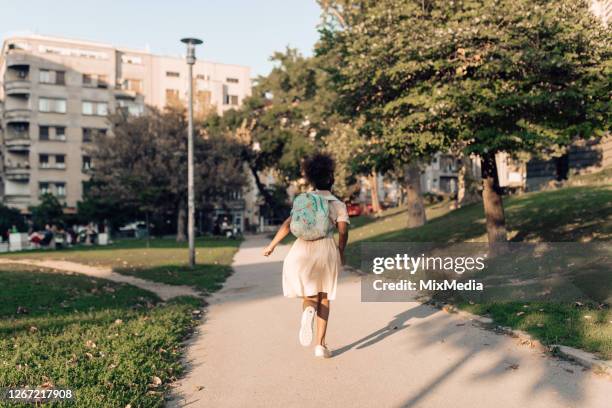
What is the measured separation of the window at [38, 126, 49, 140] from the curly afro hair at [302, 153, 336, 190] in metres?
62.5

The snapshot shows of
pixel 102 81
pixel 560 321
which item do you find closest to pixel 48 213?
pixel 102 81

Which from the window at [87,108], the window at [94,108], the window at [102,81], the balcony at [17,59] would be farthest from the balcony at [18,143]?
the window at [102,81]

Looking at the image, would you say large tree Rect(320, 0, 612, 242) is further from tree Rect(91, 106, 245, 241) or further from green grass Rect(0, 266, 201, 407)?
tree Rect(91, 106, 245, 241)

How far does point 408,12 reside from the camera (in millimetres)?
12523

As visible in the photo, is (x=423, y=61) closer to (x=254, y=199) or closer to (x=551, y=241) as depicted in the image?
(x=551, y=241)

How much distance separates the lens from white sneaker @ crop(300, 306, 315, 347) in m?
5.41

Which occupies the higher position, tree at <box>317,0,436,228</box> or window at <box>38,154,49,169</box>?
window at <box>38,154,49,169</box>

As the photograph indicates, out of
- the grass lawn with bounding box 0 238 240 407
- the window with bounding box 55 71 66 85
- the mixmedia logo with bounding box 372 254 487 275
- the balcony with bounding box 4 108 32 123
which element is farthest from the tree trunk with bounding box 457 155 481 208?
the balcony with bounding box 4 108 32 123

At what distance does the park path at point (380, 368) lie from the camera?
4.49m

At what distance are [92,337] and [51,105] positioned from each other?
2426 inches

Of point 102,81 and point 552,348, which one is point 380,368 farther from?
point 102,81

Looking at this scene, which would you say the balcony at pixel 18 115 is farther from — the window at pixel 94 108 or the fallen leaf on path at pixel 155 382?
the fallen leaf on path at pixel 155 382

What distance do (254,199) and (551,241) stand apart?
63.5m

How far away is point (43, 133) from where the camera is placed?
199ft
